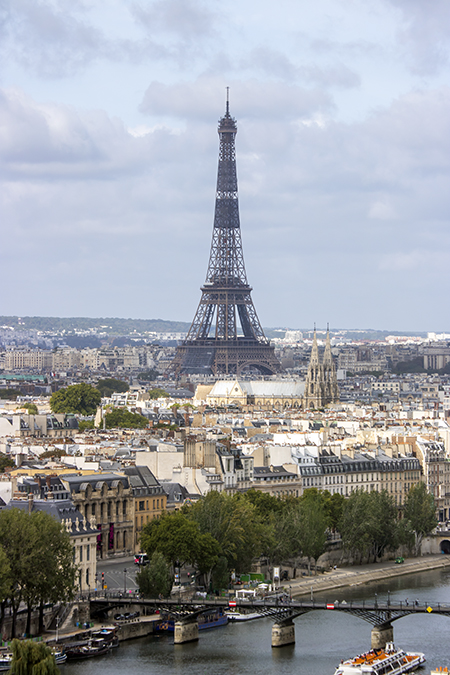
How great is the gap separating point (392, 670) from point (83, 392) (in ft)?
294

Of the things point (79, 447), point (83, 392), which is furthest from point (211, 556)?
point (83, 392)

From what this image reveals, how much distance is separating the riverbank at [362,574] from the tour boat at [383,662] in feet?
34.7

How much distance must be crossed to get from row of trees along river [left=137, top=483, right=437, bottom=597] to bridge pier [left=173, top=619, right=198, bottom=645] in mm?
2227

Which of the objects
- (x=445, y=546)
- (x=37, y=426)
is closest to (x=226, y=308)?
(x=37, y=426)

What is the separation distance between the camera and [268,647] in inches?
1924

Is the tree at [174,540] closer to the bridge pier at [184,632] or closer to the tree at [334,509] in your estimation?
the bridge pier at [184,632]

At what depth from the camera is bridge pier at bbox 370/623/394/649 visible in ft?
158

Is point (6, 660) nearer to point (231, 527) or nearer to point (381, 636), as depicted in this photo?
point (381, 636)

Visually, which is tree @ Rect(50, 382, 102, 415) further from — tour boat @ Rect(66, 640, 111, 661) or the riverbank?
tour boat @ Rect(66, 640, 111, 661)

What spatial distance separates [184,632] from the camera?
1923 inches

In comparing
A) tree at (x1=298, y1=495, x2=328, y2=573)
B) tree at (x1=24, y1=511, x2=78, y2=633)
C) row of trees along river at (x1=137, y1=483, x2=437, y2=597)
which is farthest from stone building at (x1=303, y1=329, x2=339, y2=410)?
tree at (x1=24, y1=511, x2=78, y2=633)

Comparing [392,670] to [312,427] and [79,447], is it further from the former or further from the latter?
[312,427]

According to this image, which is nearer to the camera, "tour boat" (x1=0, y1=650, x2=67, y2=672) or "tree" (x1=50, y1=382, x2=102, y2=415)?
"tour boat" (x1=0, y1=650, x2=67, y2=672)

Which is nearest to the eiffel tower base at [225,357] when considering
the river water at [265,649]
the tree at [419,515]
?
the tree at [419,515]
